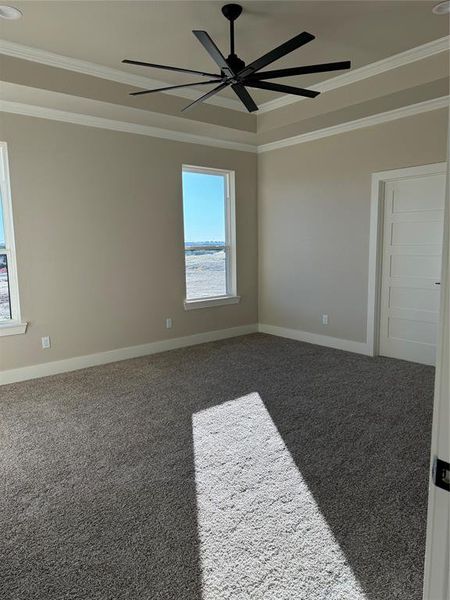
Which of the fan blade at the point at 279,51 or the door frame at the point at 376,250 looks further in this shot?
the door frame at the point at 376,250

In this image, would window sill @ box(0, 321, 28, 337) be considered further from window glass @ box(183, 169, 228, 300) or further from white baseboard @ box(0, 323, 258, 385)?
window glass @ box(183, 169, 228, 300)

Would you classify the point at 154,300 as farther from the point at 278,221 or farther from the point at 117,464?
the point at 117,464

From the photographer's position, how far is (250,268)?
6090 millimetres

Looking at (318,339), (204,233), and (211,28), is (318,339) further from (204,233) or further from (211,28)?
(211,28)

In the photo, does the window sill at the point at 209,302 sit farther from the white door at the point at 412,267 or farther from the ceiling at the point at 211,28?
the ceiling at the point at 211,28

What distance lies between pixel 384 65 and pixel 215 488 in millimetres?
3980

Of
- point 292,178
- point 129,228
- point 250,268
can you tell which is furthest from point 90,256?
point 292,178

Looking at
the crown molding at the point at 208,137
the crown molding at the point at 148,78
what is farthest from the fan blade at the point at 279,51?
the crown molding at the point at 148,78

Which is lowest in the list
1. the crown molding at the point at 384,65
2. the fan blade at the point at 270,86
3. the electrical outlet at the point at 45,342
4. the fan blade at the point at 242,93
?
the electrical outlet at the point at 45,342

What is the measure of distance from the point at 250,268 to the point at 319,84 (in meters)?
2.61

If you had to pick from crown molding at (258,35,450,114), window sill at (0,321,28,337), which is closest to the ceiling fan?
crown molding at (258,35,450,114)

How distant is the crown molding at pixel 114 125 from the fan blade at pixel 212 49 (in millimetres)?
2148

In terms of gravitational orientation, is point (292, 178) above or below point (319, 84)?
below

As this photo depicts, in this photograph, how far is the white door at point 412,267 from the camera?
4.34 meters
